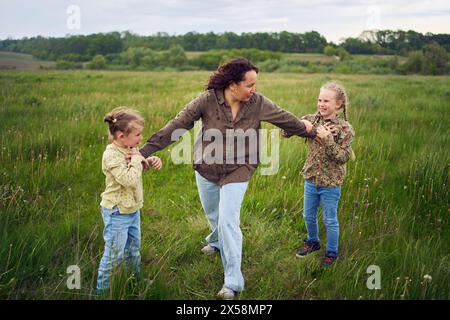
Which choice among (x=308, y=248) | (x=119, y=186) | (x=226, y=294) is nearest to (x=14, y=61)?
(x=119, y=186)

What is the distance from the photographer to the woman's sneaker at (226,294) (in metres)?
2.82

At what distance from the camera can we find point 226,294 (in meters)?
2.83

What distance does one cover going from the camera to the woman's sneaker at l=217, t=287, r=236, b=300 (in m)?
2.82

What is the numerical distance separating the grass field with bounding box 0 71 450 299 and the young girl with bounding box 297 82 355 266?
31 cm

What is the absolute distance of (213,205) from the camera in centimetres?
340

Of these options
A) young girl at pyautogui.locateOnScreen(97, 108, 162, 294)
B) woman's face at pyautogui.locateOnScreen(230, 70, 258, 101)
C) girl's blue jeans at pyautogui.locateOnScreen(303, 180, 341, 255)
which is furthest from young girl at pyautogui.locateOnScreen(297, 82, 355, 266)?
young girl at pyautogui.locateOnScreen(97, 108, 162, 294)

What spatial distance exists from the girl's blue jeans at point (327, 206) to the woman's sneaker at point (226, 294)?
1.05m

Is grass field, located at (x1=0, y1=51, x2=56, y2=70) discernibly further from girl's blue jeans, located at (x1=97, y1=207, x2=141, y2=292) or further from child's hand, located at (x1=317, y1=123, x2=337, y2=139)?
child's hand, located at (x1=317, y1=123, x2=337, y2=139)

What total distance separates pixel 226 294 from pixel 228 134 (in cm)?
121

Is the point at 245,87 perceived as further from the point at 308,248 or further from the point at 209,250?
the point at 308,248

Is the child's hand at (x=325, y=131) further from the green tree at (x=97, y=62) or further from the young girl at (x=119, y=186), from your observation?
the green tree at (x=97, y=62)
